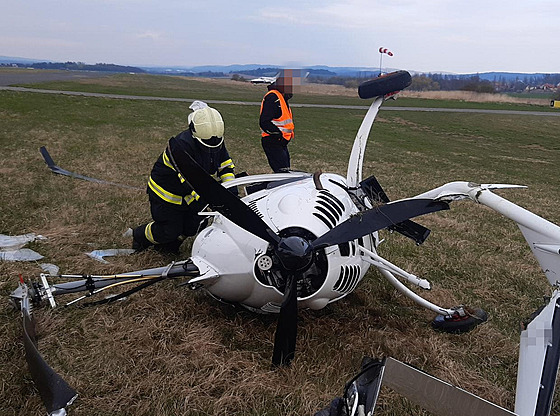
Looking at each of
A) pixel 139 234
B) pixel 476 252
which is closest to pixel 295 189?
pixel 139 234

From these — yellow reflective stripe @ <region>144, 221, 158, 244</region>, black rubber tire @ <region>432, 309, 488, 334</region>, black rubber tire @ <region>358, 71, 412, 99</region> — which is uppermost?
black rubber tire @ <region>358, 71, 412, 99</region>

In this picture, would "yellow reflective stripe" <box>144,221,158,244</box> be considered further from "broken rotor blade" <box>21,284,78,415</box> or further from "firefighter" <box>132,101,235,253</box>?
"broken rotor blade" <box>21,284,78,415</box>

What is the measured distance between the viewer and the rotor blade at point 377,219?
346 centimetres

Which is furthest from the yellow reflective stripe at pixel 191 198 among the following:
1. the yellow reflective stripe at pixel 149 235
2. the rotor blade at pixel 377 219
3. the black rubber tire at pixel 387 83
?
the rotor blade at pixel 377 219

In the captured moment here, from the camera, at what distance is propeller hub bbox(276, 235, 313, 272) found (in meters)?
3.30

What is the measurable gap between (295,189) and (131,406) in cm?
222

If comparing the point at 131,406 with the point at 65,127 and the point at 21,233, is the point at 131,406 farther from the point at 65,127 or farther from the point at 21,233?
the point at 65,127

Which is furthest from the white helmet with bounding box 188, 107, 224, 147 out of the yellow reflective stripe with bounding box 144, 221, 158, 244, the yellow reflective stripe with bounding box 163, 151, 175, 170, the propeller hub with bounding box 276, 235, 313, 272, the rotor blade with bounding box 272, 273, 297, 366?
the rotor blade with bounding box 272, 273, 297, 366

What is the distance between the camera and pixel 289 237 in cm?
350

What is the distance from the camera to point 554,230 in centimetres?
304

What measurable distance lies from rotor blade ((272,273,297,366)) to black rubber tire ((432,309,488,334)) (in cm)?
181

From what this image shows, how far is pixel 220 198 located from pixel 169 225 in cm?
220

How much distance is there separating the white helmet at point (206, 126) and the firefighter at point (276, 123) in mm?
2336

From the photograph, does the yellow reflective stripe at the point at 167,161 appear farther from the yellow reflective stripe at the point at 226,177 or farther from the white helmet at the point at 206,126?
the yellow reflective stripe at the point at 226,177
